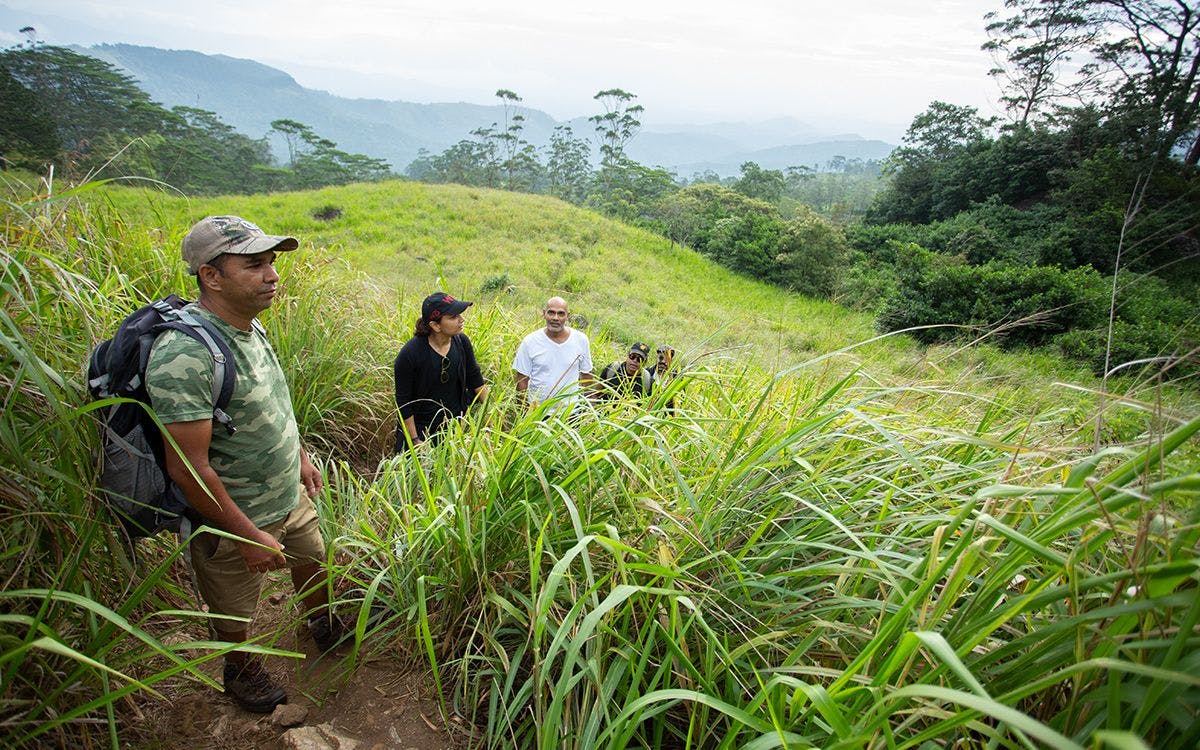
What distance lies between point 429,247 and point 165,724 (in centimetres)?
1459

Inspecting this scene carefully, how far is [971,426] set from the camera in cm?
246

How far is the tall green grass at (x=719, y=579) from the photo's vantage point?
0.89 meters

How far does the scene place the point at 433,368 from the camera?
3262 millimetres

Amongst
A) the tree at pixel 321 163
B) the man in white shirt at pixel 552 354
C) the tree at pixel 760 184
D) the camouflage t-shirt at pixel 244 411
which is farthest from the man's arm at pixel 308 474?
the tree at pixel 321 163

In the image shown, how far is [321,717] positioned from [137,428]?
111 centimetres

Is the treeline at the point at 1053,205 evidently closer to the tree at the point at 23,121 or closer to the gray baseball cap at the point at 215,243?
the gray baseball cap at the point at 215,243

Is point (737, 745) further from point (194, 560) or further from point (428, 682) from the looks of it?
point (194, 560)

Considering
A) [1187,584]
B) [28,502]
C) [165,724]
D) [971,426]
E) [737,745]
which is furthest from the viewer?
[971,426]

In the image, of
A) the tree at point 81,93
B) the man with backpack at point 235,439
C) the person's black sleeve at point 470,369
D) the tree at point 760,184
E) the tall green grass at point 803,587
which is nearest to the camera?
the tall green grass at point 803,587

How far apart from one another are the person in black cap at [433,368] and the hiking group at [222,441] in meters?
0.98

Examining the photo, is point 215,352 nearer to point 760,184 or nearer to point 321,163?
point 760,184

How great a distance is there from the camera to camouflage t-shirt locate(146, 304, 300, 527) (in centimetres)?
156

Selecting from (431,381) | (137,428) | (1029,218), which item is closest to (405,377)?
(431,381)

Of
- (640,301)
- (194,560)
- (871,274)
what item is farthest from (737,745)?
(871,274)
